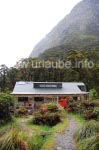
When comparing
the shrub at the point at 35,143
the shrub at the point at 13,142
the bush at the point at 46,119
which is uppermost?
the shrub at the point at 13,142

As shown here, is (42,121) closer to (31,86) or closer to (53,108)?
(53,108)

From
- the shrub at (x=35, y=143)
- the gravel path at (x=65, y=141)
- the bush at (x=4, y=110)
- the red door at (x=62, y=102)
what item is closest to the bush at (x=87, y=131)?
the gravel path at (x=65, y=141)

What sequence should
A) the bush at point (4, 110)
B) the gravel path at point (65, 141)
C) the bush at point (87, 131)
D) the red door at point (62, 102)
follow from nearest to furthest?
the gravel path at point (65, 141) → the bush at point (87, 131) → the bush at point (4, 110) → the red door at point (62, 102)

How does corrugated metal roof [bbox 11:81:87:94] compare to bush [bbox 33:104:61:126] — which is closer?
bush [bbox 33:104:61:126]

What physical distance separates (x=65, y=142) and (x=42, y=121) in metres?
7.47

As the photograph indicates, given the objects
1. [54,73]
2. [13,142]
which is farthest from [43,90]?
[13,142]

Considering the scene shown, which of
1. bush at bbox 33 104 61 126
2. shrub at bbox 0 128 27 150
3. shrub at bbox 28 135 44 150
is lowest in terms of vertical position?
bush at bbox 33 104 61 126

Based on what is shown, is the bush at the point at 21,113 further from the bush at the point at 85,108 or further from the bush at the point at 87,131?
the bush at the point at 87,131

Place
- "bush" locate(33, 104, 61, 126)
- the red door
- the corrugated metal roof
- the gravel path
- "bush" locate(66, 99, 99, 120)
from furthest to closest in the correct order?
the corrugated metal roof, the red door, "bush" locate(66, 99, 99, 120), "bush" locate(33, 104, 61, 126), the gravel path

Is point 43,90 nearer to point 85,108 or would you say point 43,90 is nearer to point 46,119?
point 85,108

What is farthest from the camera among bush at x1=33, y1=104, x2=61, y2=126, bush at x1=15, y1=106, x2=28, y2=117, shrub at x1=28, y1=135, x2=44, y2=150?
bush at x1=15, y1=106, x2=28, y2=117

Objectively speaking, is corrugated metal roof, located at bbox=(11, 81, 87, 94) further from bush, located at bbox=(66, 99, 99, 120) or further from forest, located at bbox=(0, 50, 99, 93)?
forest, located at bbox=(0, 50, 99, 93)

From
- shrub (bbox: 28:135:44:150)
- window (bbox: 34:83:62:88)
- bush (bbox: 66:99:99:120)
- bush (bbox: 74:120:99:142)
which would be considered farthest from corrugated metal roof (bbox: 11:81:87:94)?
shrub (bbox: 28:135:44:150)

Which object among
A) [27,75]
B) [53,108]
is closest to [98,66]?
[27,75]
